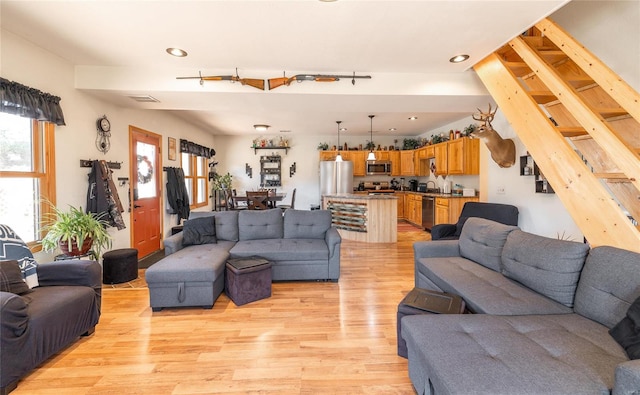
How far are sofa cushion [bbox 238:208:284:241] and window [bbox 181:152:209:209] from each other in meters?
3.29

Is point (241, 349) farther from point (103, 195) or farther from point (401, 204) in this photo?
point (401, 204)

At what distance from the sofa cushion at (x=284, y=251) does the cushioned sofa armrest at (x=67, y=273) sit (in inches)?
53.6

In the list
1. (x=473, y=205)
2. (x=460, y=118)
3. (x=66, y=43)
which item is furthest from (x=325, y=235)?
(x=460, y=118)

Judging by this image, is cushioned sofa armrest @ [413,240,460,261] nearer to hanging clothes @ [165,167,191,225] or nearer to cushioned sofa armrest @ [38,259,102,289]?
cushioned sofa armrest @ [38,259,102,289]

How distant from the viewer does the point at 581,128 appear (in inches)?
90.2

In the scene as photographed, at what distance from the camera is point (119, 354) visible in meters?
2.19

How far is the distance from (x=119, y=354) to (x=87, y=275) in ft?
2.39

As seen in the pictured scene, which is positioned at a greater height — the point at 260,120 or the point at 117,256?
the point at 260,120

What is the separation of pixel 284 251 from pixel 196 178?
4625 millimetres

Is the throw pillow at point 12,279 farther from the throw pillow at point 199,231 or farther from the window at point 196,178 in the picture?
the window at point 196,178

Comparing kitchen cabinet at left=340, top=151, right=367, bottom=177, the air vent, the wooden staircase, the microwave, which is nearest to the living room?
the wooden staircase

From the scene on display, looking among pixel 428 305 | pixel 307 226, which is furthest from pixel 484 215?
pixel 428 305

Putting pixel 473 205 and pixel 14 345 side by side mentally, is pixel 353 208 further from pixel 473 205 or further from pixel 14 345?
pixel 14 345

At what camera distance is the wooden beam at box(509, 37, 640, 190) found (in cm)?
178
